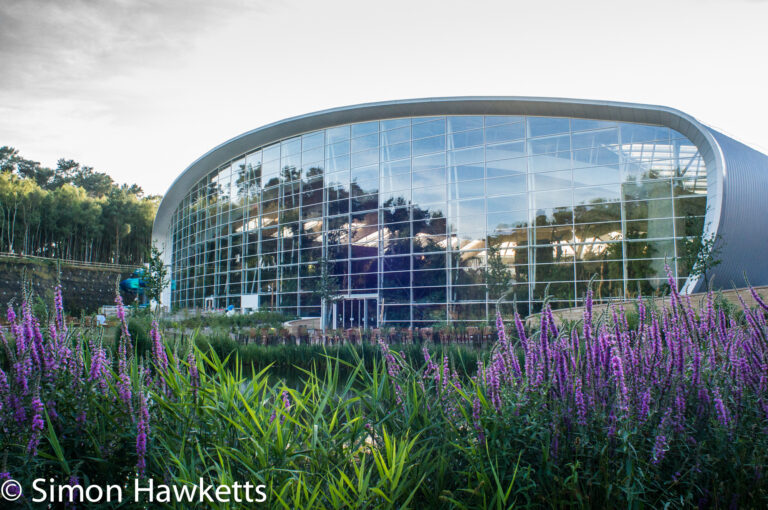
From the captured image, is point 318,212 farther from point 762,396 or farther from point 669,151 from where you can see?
point 762,396

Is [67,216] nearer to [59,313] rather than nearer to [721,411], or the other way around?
[59,313]

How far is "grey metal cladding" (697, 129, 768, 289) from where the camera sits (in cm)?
1884

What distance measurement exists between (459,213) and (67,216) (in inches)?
1703

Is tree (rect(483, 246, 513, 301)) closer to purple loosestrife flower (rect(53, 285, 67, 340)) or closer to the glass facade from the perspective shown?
the glass facade

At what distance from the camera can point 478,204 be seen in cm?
2380

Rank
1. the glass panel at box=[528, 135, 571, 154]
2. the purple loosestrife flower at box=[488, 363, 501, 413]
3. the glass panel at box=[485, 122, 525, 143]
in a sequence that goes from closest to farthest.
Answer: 1. the purple loosestrife flower at box=[488, 363, 501, 413]
2. the glass panel at box=[528, 135, 571, 154]
3. the glass panel at box=[485, 122, 525, 143]

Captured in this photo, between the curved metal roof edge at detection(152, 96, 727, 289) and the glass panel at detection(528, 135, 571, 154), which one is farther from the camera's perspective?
the glass panel at detection(528, 135, 571, 154)

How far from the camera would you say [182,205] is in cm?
4019

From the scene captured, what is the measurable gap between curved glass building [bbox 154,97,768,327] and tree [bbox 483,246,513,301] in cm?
43

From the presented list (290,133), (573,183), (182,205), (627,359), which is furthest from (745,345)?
(182,205)

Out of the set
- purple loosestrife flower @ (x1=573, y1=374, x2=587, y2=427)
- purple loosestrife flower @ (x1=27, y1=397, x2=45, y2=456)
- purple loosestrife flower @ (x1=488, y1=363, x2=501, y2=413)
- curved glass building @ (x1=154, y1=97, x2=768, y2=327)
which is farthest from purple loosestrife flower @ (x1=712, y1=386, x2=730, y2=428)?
curved glass building @ (x1=154, y1=97, x2=768, y2=327)

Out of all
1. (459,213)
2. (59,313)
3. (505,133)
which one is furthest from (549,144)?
(59,313)

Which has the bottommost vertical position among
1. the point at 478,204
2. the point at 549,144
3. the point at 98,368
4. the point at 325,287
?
the point at 98,368

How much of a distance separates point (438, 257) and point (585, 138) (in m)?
8.69
